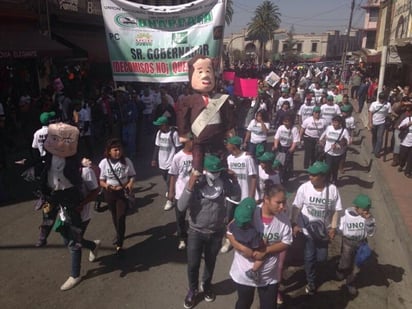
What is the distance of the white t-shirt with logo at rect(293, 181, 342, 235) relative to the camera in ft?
15.0

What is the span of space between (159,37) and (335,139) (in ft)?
14.9

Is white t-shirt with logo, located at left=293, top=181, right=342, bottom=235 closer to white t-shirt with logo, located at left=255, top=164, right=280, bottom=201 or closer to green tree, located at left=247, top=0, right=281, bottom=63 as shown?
white t-shirt with logo, located at left=255, top=164, right=280, bottom=201

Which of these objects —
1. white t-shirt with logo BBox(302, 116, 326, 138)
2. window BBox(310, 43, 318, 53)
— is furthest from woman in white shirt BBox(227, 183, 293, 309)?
window BBox(310, 43, 318, 53)

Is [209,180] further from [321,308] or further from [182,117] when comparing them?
[321,308]

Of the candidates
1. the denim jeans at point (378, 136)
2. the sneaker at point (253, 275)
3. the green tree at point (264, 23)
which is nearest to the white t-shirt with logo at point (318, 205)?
the sneaker at point (253, 275)

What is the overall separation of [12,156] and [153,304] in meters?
7.98

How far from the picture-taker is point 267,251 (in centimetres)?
350

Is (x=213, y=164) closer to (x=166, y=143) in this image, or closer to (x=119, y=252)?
(x=119, y=252)

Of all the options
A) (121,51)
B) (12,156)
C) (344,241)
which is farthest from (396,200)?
(12,156)

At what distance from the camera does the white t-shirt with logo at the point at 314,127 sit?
890 centimetres

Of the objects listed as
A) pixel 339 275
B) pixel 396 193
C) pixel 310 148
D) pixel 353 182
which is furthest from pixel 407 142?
pixel 339 275

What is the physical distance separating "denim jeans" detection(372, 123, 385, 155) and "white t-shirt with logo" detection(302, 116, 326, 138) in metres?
2.77

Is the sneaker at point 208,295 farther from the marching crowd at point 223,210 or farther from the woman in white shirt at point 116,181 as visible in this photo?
the woman in white shirt at point 116,181

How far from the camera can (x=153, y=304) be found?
4.52 metres
